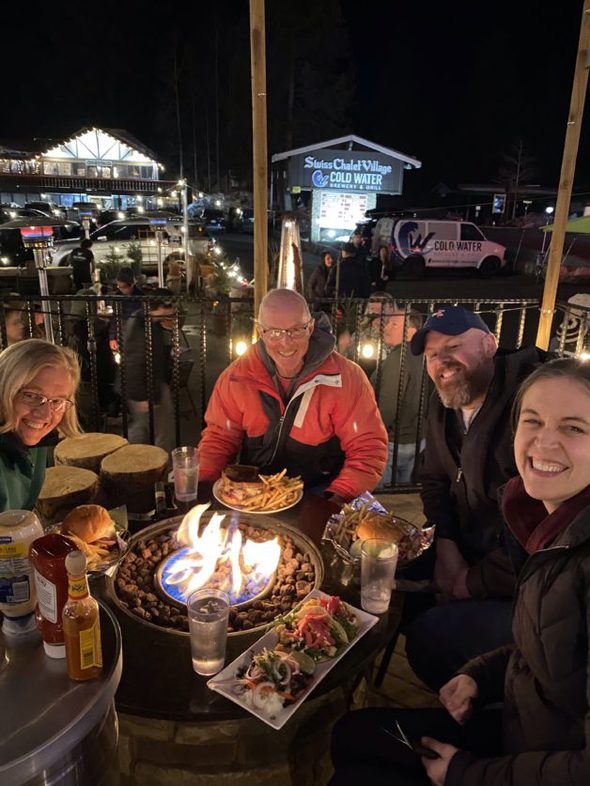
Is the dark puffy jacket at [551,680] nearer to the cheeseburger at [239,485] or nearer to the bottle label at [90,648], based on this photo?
the bottle label at [90,648]

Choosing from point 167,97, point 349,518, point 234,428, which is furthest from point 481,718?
point 167,97

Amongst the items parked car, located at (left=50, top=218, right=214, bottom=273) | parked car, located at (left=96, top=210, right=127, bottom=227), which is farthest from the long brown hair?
parked car, located at (left=96, top=210, right=127, bottom=227)

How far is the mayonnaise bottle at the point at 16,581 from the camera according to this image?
1.39m

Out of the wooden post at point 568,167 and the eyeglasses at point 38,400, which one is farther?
the wooden post at point 568,167

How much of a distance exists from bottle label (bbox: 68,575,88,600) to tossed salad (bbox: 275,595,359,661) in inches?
30.9

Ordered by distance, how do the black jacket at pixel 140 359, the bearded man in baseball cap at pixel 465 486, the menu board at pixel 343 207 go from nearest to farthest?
the bearded man in baseball cap at pixel 465 486 → the black jacket at pixel 140 359 → the menu board at pixel 343 207

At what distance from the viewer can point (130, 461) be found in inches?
150

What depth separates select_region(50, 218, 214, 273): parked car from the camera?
1570 cm

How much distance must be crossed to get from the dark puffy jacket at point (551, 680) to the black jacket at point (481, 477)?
0.80 m

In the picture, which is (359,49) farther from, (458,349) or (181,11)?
(458,349)

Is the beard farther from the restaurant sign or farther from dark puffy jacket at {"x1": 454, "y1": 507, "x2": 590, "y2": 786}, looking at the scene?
the restaurant sign

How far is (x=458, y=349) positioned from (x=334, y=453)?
1072mm

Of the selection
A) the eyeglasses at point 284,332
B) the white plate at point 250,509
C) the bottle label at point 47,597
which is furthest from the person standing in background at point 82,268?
the bottle label at point 47,597

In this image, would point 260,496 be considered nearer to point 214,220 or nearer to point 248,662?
point 248,662
